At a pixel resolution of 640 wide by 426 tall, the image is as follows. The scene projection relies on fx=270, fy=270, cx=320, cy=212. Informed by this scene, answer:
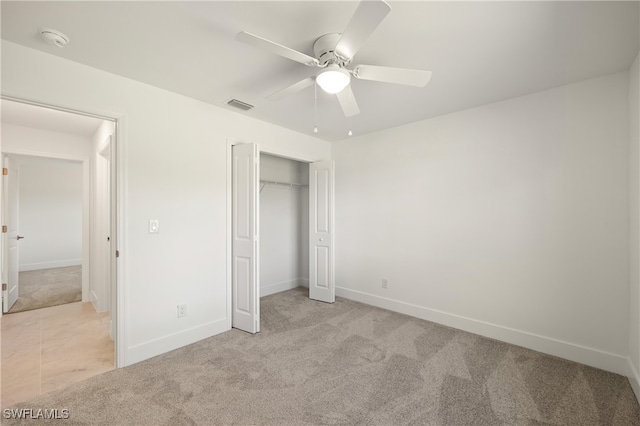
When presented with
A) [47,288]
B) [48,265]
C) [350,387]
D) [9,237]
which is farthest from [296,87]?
[48,265]

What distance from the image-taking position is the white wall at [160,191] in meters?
2.14

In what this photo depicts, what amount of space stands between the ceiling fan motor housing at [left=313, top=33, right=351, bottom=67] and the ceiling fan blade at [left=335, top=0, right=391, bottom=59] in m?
0.12

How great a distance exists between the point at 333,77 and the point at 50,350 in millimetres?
3686

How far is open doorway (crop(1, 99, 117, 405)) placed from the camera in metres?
2.37

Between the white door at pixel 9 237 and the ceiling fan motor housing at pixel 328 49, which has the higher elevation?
the ceiling fan motor housing at pixel 328 49

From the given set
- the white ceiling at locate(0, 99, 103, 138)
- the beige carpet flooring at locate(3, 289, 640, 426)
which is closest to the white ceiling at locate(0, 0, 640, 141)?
the white ceiling at locate(0, 99, 103, 138)

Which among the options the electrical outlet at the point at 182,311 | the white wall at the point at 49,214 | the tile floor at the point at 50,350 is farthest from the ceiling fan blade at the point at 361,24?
the white wall at the point at 49,214

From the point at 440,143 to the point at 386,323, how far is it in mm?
2325

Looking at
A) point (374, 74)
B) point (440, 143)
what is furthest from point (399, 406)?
point (440, 143)

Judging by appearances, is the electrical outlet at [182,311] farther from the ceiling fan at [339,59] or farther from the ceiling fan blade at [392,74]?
the ceiling fan blade at [392,74]

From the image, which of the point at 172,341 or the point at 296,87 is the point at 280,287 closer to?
the point at 172,341

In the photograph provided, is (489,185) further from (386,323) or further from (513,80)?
(386,323)

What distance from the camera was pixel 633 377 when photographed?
209 cm

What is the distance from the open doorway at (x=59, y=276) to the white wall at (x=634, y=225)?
4.29 m
